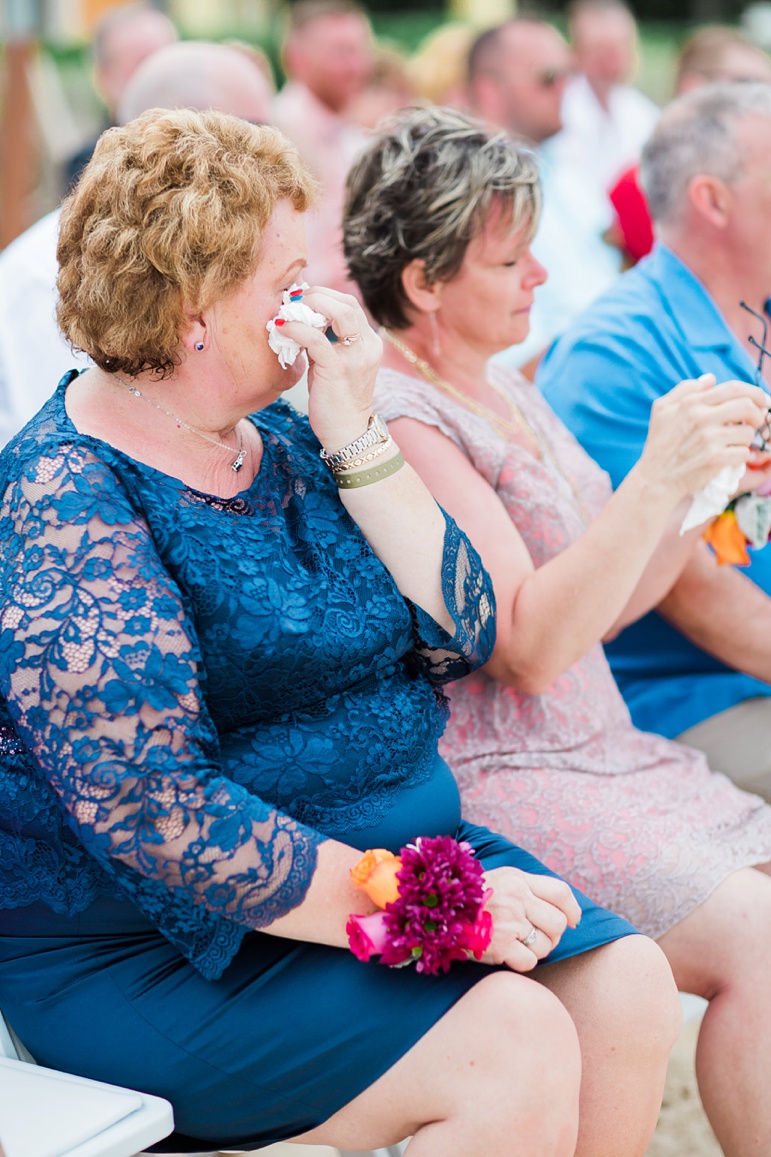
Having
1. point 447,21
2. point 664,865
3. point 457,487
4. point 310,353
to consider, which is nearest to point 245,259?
point 310,353

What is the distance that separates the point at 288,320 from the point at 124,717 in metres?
0.60

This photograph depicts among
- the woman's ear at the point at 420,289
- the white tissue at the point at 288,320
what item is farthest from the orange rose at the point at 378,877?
the woman's ear at the point at 420,289

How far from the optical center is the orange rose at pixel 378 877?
1.59 meters

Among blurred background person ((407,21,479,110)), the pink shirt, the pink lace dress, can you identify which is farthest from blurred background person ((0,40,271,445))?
blurred background person ((407,21,479,110))

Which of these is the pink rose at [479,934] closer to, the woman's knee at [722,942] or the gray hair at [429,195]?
the woman's knee at [722,942]

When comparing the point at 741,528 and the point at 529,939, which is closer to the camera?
the point at 529,939

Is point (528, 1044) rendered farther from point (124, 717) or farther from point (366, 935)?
point (124, 717)

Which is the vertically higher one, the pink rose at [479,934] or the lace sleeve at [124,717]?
the lace sleeve at [124,717]

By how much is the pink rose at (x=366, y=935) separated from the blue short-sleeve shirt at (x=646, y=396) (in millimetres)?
1260

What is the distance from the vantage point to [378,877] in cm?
160

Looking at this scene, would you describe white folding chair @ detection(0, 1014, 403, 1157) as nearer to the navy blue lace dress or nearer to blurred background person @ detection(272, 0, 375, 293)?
the navy blue lace dress

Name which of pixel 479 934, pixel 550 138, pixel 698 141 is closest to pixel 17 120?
pixel 550 138

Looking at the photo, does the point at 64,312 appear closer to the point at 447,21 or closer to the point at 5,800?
the point at 5,800

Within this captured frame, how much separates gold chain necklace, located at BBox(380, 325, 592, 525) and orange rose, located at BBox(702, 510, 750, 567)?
0.82ft
